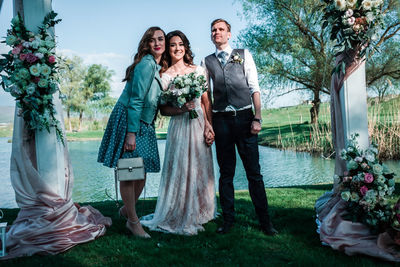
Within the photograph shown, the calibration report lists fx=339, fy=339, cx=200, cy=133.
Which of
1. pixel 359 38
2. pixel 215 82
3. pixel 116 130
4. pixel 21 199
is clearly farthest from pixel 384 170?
pixel 21 199

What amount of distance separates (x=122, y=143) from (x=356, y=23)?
2.52 m

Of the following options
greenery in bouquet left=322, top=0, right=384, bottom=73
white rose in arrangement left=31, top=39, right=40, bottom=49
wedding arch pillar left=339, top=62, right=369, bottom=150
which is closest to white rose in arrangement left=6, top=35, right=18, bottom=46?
white rose in arrangement left=31, top=39, right=40, bottom=49

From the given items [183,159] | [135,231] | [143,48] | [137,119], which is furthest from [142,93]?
[135,231]

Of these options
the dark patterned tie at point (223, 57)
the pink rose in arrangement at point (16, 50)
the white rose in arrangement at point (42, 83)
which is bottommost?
the white rose in arrangement at point (42, 83)

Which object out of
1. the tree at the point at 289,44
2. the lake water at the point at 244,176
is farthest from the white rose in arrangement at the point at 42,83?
the tree at the point at 289,44

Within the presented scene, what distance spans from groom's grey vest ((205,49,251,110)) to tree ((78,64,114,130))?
115 feet

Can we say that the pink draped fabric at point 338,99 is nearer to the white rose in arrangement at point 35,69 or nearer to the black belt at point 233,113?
the black belt at point 233,113

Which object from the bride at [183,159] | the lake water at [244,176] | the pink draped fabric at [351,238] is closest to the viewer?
the pink draped fabric at [351,238]

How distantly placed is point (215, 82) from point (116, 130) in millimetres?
1117

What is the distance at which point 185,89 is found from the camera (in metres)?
3.38

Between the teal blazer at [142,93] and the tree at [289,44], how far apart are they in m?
11.3

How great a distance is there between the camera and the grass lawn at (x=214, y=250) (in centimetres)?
281

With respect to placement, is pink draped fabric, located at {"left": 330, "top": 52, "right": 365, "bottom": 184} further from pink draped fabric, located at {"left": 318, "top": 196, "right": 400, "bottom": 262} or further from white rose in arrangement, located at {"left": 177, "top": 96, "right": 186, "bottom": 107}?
white rose in arrangement, located at {"left": 177, "top": 96, "right": 186, "bottom": 107}

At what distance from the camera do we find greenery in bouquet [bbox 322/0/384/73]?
3.14m
